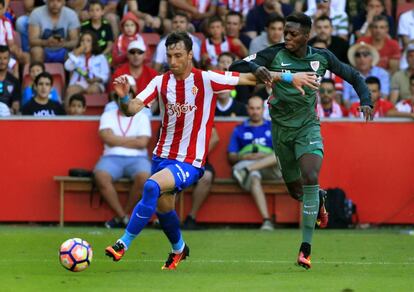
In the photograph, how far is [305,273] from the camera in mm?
10594

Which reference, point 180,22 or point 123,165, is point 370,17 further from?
point 123,165

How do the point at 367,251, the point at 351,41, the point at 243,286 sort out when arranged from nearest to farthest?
1. the point at 243,286
2. the point at 367,251
3. the point at 351,41

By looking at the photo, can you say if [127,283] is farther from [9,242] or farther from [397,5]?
[397,5]

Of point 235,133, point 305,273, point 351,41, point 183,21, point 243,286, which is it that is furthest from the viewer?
point 351,41

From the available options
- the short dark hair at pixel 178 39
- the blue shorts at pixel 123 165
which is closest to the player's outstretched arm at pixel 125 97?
the short dark hair at pixel 178 39

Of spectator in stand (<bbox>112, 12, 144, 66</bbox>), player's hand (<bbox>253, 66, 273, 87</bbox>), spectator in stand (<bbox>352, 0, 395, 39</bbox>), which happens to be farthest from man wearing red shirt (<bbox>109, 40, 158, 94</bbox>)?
player's hand (<bbox>253, 66, 273, 87</bbox>)

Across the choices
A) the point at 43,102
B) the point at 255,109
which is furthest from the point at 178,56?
the point at 43,102

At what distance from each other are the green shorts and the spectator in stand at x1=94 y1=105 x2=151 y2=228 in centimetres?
452

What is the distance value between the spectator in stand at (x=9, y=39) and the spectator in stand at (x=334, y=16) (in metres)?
5.13

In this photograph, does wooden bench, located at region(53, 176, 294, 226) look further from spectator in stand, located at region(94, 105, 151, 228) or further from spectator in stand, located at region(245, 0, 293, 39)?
spectator in stand, located at region(245, 0, 293, 39)

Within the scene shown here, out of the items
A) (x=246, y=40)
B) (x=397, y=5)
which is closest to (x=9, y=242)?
(x=246, y=40)

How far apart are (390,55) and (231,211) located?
180 inches

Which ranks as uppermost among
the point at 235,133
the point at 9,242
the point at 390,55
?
the point at 390,55

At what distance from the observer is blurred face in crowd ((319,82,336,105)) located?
55.3 feet
